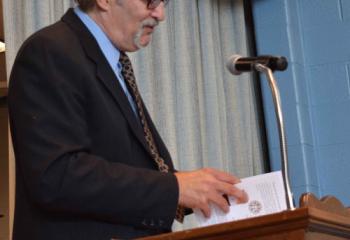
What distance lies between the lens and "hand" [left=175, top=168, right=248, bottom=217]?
1643 millimetres

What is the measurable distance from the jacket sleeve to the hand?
2 centimetres

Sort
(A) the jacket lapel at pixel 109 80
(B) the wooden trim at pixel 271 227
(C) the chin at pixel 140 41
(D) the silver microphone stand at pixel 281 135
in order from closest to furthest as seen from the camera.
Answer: (B) the wooden trim at pixel 271 227
(D) the silver microphone stand at pixel 281 135
(A) the jacket lapel at pixel 109 80
(C) the chin at pixel 140 41

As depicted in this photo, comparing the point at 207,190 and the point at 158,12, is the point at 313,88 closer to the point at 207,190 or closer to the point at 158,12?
the point at 158,12

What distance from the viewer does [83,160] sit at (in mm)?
1648

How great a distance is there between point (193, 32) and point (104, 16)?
1.76 meters

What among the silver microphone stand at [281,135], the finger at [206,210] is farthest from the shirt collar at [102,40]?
the finger at [206,210]

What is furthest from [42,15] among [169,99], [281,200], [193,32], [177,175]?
[281,200]

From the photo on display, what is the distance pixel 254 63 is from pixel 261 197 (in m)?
0.41

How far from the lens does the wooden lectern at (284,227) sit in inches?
55.5

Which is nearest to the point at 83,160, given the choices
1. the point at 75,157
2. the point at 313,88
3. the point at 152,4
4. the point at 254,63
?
the point at 75,157

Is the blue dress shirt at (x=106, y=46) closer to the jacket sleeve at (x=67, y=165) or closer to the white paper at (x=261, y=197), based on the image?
the jacket sleeve at (x=67, y=165)

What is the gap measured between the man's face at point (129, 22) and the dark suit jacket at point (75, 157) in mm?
215

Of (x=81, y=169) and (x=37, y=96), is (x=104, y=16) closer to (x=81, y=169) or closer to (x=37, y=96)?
(x=37, y=96)

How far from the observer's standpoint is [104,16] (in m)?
2.03
